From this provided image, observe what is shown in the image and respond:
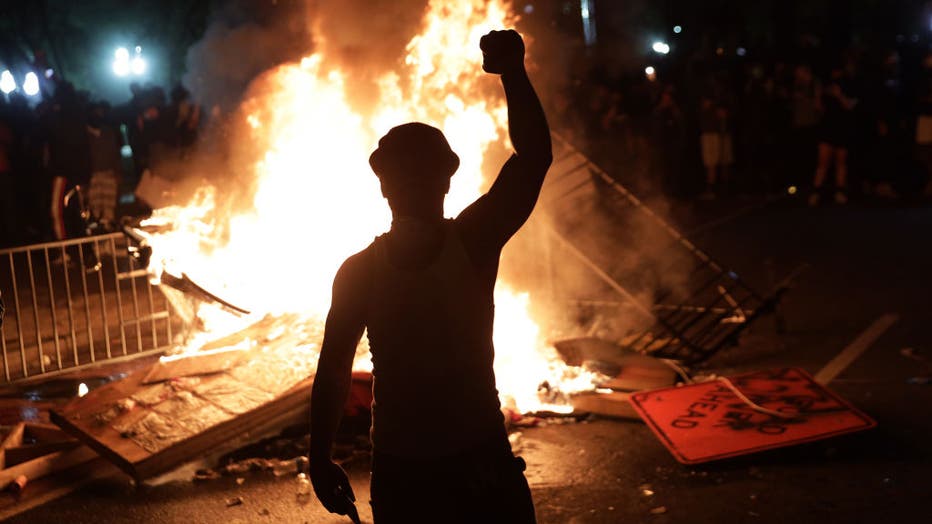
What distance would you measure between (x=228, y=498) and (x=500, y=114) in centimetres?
419

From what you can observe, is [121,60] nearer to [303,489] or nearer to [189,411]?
[189,411]

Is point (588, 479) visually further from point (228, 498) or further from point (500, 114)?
point (500, 114)

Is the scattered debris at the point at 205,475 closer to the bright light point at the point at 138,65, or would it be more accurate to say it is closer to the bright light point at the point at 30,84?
the bright light point at the point at 30,84

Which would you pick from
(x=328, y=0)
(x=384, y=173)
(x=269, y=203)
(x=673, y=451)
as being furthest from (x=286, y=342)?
(x=384, y=173)

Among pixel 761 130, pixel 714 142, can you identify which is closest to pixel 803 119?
pixel 761 130

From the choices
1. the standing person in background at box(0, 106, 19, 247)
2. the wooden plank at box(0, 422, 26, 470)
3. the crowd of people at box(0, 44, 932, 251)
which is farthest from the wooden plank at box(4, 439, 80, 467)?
the standing person in background at box(0, 106, 19, 247)

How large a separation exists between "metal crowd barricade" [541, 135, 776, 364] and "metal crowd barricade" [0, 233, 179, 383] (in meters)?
4.04

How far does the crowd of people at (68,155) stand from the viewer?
45.7ft

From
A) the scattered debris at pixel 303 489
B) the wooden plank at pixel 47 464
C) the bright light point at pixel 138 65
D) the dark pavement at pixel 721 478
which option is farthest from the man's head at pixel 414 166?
the bright light point at pixel 138 65

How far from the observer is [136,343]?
31.6ft

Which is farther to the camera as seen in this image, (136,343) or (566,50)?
(566,50)

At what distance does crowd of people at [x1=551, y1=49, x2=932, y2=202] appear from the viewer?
15547mm

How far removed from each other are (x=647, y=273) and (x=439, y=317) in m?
7.21

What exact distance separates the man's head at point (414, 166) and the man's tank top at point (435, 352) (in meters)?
0.11
